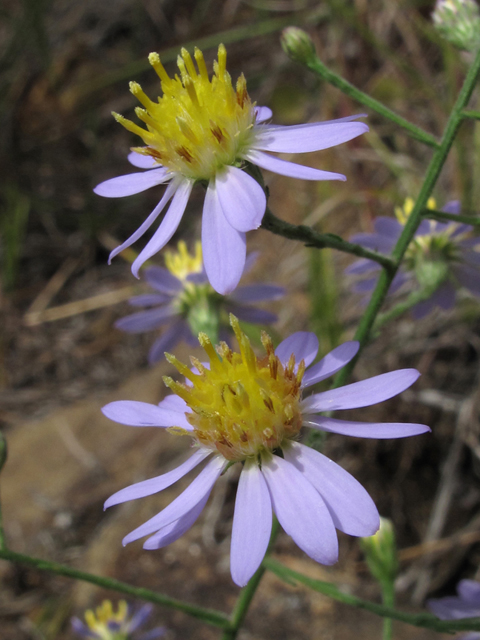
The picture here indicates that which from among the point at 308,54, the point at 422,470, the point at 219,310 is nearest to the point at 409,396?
the point at 422,470

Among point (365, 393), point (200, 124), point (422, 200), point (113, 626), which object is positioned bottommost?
point (113, 626)

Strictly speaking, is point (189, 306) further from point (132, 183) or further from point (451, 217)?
point (451, 217)

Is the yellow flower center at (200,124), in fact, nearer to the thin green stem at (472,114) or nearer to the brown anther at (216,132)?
the brown anther at (216,132)

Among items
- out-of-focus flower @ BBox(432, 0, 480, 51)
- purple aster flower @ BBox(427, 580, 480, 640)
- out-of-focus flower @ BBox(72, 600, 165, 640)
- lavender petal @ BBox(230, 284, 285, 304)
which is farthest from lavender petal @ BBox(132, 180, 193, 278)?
out-of-focus flower @ BBox(72, 600, 165, 640)

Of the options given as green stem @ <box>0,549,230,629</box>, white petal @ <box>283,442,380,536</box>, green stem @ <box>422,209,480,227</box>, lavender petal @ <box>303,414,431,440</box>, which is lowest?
green stem @ <box>0,549,230,629</box>

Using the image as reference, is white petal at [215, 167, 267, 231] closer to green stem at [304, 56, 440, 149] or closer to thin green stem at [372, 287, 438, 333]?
green stem at [304, 56, 440, 149]

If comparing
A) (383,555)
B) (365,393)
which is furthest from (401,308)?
(383,555)

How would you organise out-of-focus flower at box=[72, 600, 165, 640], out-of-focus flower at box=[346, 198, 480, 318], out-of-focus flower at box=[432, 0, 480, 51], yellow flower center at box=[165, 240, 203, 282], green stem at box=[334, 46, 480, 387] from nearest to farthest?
green stem at box=[334, 46, 480, 387]
out-of-focus flower at box=[432, 0, 480, 51]
out-of-focus flower at box=[346, 198, 480, 318]
out-of-focus flower at box=[72, 600, 165, 640]
yellow flower center at box=[165, 240, 203, 282]

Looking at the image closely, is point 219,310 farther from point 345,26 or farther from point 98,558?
point 345,26
